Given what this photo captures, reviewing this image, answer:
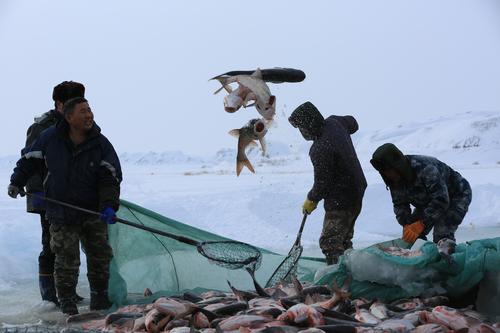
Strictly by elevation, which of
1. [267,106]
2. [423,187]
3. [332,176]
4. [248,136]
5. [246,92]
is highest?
[246,92]

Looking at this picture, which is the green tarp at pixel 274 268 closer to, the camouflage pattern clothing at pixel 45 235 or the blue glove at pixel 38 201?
the camouflage pattern clothing at pixel 45 235

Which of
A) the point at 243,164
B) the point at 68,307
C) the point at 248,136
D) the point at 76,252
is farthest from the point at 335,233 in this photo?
the point at 68,307

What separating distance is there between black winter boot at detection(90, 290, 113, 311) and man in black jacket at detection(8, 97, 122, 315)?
0.22 metres

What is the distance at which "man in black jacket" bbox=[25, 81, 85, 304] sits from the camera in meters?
6.40

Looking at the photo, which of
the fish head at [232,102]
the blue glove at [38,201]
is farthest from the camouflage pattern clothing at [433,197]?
the blue glove at [38,201]

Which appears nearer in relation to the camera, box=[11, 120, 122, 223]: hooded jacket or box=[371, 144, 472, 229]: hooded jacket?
box=[11, 120, 122, 223]: hooded jacket

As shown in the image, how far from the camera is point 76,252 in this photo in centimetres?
608

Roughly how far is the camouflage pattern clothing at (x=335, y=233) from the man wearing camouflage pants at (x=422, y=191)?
0.53 metres

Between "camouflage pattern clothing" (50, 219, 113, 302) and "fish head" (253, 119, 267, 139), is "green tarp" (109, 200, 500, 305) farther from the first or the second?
"fish head" (253, 119, 267, 139)

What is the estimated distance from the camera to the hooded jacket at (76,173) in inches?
237

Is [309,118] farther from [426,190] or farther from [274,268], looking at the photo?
[274,268]

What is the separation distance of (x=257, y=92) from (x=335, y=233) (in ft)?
6.08

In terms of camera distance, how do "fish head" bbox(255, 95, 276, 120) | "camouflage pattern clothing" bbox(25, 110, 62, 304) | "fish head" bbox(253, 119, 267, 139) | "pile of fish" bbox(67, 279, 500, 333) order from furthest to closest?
"camouflage pattern clothing" bbox(25, 110, 62, 304) → "fish head" bbox(253, 119, 267, 139) → "fish head" bbox(255, 95, 276, 120) → "pile of fish" bbox(67, 279, 500, 333)

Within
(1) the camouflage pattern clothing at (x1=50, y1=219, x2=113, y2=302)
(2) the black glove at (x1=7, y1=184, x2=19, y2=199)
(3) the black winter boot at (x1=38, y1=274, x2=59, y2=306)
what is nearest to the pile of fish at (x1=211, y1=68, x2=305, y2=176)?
(1) the camouflage pattern clothing at (x1=50, y1=219, x2=113, y2=302)
